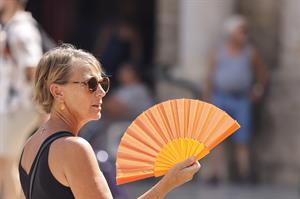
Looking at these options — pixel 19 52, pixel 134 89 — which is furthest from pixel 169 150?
pixel 134 89

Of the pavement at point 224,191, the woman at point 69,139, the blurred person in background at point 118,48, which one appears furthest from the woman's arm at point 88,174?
the blurred person in background at point 118,48

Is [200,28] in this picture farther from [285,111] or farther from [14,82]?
[14,82]

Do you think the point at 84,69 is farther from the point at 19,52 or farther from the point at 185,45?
the point at 185,45

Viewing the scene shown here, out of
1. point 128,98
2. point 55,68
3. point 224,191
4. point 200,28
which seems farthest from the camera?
point 128,98

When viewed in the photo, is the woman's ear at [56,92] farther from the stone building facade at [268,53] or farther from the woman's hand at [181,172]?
the stone building facade at [268,53]

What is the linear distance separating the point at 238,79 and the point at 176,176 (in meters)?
6.83

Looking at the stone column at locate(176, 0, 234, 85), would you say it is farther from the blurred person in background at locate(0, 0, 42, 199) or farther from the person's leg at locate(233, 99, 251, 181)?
the blurred person in background at locate(0, 0, 42, 199)

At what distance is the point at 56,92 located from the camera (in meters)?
3.92

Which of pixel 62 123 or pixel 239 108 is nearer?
pixel 62 123

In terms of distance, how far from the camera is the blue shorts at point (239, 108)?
10516 mm

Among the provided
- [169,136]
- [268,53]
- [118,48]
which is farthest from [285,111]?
[169,136]

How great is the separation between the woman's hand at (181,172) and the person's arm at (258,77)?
272 inches

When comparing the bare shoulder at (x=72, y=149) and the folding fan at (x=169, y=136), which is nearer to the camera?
the bare shoulder at (x=72, y=149)

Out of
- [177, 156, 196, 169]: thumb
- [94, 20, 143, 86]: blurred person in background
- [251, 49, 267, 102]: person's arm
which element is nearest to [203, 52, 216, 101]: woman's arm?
[251, 49, 267, 102]: person's arm
